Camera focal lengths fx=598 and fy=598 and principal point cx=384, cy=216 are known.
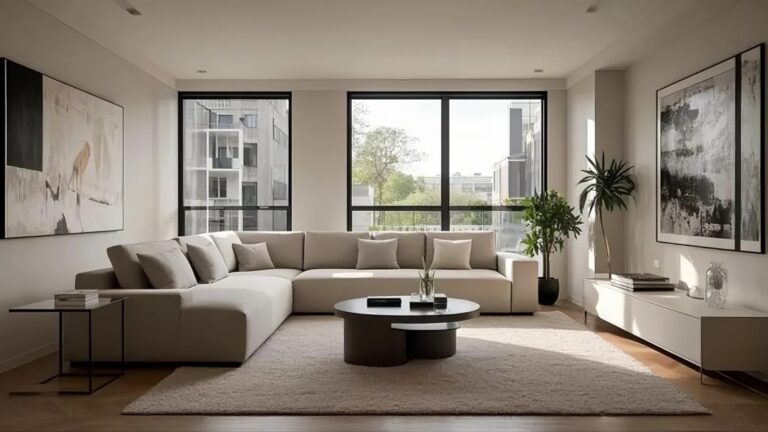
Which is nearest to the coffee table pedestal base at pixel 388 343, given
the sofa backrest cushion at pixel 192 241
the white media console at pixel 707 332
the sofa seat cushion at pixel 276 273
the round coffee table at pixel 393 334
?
the round coffee table at pixel 393 334

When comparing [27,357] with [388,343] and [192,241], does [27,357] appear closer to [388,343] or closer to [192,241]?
[192,241]

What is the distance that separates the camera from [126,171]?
20.9 ft

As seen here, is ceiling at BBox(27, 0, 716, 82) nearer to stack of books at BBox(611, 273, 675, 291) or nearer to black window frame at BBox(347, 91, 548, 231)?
black window frame at BBox(347, 91, 548, 231)

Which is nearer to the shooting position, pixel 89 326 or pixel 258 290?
pixel 89 326

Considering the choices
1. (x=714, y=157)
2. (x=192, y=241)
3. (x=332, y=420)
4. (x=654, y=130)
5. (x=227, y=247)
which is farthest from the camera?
(x=227, y=247)

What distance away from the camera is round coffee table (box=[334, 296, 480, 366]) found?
421 cm

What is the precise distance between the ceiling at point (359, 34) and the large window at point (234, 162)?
513mm

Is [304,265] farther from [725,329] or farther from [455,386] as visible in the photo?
[725,329]

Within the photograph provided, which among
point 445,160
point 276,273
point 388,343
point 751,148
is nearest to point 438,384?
point 388,343

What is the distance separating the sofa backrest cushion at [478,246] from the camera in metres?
7.10

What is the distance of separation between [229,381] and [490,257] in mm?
3980

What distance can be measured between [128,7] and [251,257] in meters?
2.90

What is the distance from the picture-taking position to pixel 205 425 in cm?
312

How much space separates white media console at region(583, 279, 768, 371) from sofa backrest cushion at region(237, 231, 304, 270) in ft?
12.9
